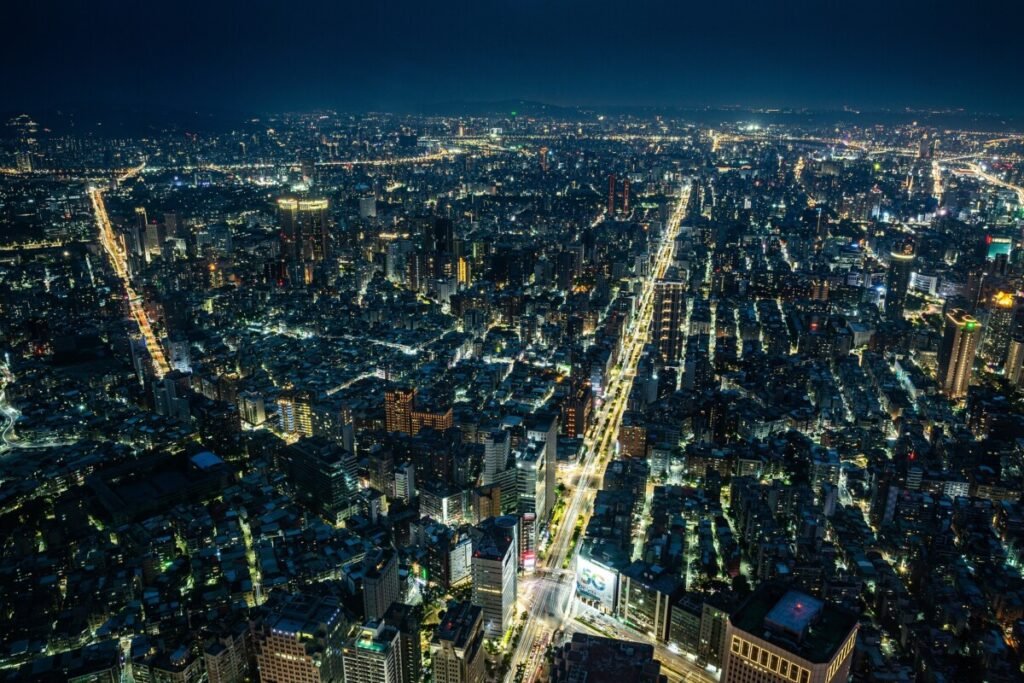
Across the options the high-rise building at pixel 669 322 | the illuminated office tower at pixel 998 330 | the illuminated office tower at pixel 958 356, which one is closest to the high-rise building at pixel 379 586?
the high-rise building at pixel 669 322

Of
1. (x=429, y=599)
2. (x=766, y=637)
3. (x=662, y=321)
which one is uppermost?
(x=766, y=637)

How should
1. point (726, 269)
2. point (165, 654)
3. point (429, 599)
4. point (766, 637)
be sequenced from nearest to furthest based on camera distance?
point (766, 637), point (165, 654), point (429, 599), point (726, 269)

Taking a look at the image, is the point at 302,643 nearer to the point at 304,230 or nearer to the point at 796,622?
the point at 796,622

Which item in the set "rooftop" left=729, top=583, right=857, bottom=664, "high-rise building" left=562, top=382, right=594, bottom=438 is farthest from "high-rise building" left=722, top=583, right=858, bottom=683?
"high-rise building" left=562, top=382, right=594, bottom=438

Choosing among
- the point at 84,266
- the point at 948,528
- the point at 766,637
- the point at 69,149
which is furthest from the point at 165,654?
the point at 69,149

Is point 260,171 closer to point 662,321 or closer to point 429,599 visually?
point 662,321

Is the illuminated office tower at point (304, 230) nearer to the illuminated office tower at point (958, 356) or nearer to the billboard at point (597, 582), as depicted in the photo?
the billboard at point (597, 582)
